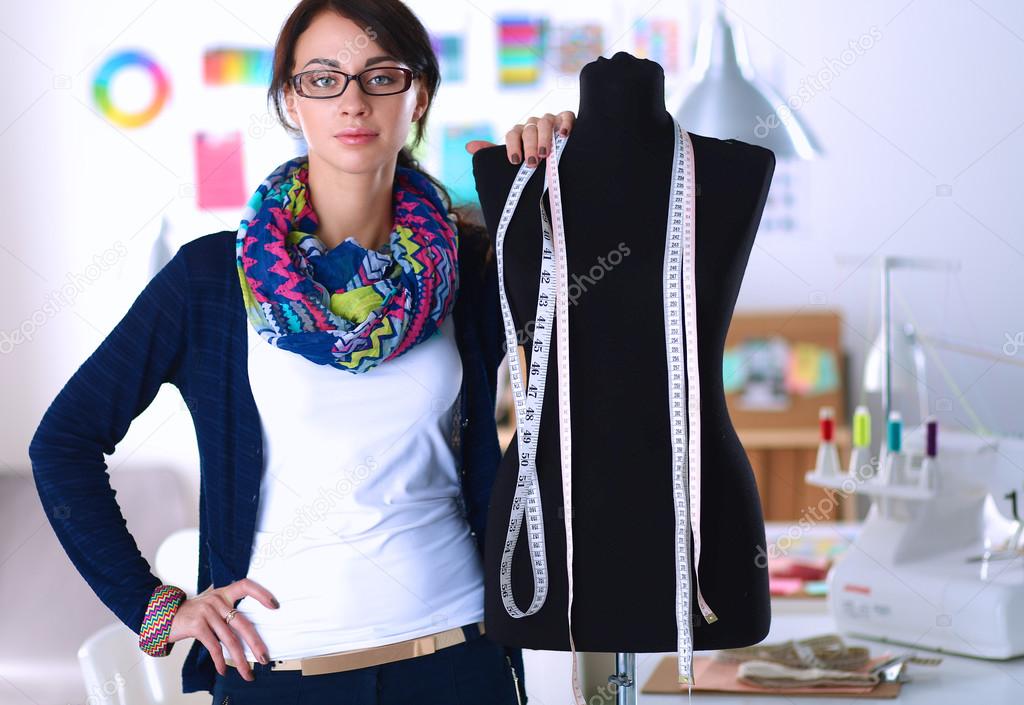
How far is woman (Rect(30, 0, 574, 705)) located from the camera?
1396mm

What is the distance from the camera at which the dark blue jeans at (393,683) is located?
1375mm

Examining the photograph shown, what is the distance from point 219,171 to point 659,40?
194 centimetres

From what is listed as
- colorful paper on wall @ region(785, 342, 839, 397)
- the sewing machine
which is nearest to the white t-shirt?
the sewing machine

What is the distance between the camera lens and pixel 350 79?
1446 millimetres

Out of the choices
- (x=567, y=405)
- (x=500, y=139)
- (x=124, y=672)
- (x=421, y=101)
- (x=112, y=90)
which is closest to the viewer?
(x=567, y=405)

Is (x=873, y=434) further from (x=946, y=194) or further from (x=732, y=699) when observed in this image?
(x=732, y=699)

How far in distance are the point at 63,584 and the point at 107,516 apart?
2.43m

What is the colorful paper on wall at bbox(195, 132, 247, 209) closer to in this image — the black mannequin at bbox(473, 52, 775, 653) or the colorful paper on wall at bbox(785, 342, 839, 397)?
the colorful paper on wall at bbox(785, 342, 839, 397)

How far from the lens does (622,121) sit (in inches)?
56.5

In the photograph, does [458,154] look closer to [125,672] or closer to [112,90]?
[112,90]

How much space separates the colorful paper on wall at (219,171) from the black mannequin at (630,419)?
120 inches

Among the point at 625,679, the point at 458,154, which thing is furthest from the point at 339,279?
the point at 458,154

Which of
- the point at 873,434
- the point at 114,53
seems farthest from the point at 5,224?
the point at 873,434

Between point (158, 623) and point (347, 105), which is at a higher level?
point (347, 105)
